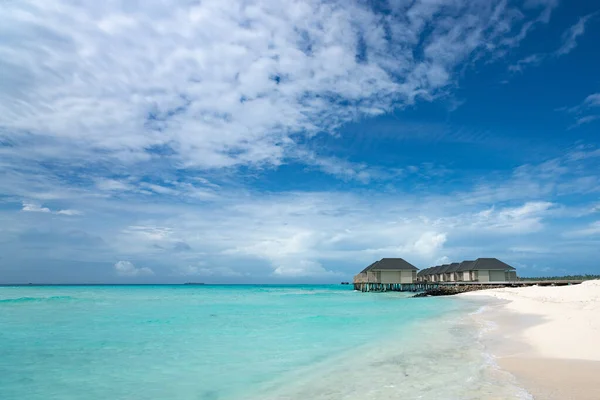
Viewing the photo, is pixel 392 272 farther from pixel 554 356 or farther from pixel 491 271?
pixel 554 356

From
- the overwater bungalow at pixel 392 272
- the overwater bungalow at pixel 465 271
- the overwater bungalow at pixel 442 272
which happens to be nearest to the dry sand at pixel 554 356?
the overwater bungalow at pixel 392 272

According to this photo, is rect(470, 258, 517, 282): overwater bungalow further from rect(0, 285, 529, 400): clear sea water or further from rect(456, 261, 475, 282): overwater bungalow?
rect(0, 285, 529, 400): clear sea water

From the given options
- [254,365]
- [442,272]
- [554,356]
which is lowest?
[254,365]

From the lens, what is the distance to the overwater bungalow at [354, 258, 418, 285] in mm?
55406

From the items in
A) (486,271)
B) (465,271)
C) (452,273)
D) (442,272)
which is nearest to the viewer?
(486,271)

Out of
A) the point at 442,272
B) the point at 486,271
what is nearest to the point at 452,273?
the point at 442,272

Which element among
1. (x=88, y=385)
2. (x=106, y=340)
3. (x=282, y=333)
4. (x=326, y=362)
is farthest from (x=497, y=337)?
(x=106, y=340)

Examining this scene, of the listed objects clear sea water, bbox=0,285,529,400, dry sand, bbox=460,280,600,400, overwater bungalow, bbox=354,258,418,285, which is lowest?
clear sea water, bbox=0,285,529,400

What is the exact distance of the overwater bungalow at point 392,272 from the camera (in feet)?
182

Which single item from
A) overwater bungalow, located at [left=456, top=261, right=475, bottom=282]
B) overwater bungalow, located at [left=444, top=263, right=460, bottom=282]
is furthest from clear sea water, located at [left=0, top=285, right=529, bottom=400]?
overwater bungalow, located at [left=444, top=263, right=460, bottom=282]

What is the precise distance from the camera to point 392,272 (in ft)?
184

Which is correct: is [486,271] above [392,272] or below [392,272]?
above

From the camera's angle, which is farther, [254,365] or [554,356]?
[254,365]

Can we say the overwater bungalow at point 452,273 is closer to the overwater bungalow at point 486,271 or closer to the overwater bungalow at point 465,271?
the overwater bungalow at point 465,271
